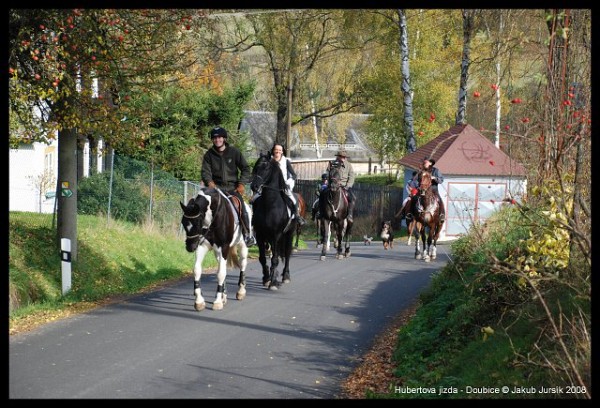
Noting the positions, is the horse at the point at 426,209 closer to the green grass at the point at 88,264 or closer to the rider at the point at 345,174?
the rider at the point at 345,174

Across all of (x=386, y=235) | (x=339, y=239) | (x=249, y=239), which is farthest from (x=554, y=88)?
(x=386, y=235)

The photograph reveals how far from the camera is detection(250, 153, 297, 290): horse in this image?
1555cm

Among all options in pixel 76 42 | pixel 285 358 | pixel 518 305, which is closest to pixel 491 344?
pixel 518 305

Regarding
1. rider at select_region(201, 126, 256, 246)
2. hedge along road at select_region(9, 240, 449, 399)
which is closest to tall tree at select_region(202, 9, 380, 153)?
rider at select_region(201, 126, 256, 246)

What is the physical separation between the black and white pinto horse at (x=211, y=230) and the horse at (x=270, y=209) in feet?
3.93

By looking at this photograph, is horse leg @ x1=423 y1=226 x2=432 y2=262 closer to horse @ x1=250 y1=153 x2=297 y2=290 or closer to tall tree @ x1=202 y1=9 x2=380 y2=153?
horse @ x1=250 y1=153 x2=297 y2=290

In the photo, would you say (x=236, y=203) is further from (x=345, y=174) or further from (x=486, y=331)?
(x=345, y=174)

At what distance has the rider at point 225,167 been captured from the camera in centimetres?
1480

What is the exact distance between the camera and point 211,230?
13711 mm

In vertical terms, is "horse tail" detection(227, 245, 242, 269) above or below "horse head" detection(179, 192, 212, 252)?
below

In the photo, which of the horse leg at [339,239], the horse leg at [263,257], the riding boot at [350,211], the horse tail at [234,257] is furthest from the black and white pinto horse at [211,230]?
the riding boot at [350,211]

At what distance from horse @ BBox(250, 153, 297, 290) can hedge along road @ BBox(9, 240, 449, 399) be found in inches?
33.0

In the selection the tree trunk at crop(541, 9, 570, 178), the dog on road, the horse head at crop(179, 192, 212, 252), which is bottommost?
the dog on road
